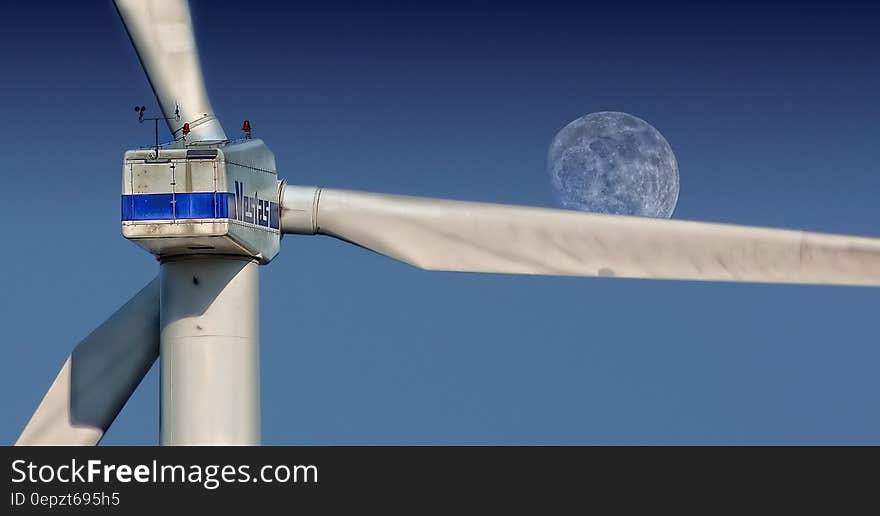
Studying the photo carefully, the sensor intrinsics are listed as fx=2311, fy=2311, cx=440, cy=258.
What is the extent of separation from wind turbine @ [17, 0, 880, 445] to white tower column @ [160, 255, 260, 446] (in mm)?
19

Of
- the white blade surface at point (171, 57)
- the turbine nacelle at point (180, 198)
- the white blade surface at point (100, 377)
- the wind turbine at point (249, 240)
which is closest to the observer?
the turbine nacelle at point (180, 198)

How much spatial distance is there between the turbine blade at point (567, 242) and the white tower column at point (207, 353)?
142 cm

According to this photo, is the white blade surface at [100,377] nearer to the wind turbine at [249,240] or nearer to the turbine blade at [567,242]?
the wind turbine at [249,240]

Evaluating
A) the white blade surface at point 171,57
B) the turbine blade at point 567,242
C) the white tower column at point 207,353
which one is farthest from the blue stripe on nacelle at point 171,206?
the white blade surface at point 171,57

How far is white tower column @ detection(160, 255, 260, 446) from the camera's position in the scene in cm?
3052

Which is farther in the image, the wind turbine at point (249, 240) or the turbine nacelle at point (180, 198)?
the wind turbine at point (249, 240)

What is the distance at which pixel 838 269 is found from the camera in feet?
96.4

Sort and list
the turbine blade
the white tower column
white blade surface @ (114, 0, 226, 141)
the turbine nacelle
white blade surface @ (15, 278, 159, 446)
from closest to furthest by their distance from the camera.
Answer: the turbine nacelle → the turbine blade → the white tower column → white blade surface @ (114, 0, 226, 141) → white blade surface @ (15, 278, 159, 446)

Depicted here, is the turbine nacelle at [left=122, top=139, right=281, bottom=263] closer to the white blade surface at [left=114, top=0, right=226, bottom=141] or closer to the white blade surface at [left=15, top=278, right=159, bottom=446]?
the white blade surface at [left=114, top=0, right=226, bottom=141]

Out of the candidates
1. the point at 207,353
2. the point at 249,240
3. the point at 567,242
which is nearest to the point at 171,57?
the point at 249,240

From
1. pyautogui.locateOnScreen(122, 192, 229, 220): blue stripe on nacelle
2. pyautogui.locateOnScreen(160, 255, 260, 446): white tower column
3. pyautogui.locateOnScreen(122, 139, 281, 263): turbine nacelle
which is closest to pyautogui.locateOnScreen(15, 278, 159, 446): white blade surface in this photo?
pyautogui.locateOnScreen(160, 255, 260, 446): white tower column

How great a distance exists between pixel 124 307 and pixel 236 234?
12.4 feet

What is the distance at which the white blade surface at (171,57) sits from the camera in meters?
32.1

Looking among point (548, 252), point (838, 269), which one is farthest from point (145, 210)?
point (838, 269)
